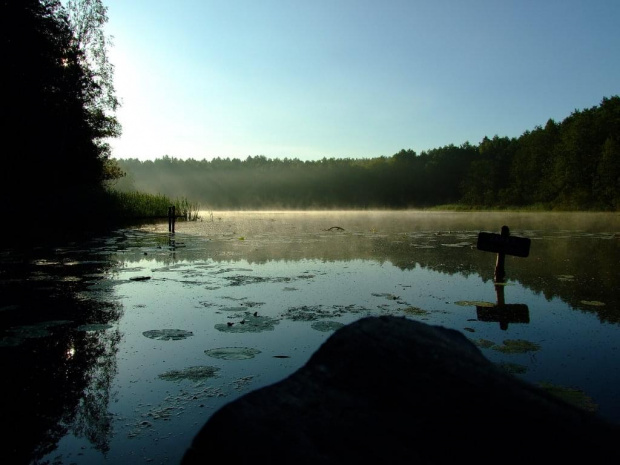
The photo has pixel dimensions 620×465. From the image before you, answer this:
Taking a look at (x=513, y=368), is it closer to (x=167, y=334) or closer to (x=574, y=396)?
(x=574, y=396)

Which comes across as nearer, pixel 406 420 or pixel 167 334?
pixel 406 420

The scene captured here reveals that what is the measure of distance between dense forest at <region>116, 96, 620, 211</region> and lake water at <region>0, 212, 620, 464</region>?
4041 centimetres

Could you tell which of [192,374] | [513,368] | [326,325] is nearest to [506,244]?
[326,325]

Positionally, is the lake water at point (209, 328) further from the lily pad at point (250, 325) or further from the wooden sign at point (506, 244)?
the wooden sign at point (506, 244)

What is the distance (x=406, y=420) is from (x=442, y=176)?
4441 inches

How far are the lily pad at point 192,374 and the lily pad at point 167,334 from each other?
1.05 m

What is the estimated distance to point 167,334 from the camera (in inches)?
203

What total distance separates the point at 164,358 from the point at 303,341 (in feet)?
4.92

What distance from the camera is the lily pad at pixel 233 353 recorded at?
4.34 meters

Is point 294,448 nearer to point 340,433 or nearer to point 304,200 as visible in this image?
point 340,433

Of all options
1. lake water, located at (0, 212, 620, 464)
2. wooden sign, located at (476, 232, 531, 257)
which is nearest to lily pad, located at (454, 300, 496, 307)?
lake water, located at (0, 212, 620, 464)

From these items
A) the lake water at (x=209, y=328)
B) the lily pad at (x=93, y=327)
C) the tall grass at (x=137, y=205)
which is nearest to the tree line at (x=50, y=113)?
the tall grass at (x=137, y=205)

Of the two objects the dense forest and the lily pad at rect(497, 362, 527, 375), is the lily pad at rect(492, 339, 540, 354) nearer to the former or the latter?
the lily pad at rect(497, 362, 527, 375)

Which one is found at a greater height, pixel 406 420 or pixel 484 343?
pixel 406 420
